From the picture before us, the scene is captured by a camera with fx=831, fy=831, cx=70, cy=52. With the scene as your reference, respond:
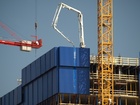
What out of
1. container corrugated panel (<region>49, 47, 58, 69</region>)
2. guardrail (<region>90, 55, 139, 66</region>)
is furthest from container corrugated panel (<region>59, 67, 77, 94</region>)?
guardrail (<region>90, 55, 139, 66</region>)

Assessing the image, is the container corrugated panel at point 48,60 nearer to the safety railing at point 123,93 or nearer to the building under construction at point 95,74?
the building under construction at point 95,74

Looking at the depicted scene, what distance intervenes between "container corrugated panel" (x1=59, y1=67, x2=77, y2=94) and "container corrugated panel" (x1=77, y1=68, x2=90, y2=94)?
37.5 inches

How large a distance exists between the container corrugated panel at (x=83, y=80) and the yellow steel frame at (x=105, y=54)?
2.76m

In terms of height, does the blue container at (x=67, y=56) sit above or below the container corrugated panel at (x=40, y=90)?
above

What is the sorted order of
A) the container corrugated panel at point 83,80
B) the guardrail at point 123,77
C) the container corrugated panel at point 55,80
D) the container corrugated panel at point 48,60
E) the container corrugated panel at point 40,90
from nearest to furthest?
the container corrugated panel at point 55,80
the container corrugated panel at point 83,80
the guardrail at point 123,77
the container corrugated panel at point 48,60
the container corrugated panel at point 40,90

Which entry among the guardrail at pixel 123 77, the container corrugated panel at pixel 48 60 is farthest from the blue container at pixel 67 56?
the guardrail at pixel 123 77

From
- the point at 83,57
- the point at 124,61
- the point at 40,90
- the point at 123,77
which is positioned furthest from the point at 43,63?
the point at 123,77

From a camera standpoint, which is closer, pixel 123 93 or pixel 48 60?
pixel 123 93

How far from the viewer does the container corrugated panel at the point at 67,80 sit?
179500 millimetres

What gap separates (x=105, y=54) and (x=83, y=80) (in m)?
7.56

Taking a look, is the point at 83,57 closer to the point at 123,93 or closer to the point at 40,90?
the point at 123,93

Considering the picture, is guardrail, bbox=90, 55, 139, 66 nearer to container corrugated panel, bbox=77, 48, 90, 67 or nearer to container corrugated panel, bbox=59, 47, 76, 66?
container corrugated panel, bbox=77, 48, 90, 67

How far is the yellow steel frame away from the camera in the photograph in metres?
180

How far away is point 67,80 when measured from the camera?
180 m
